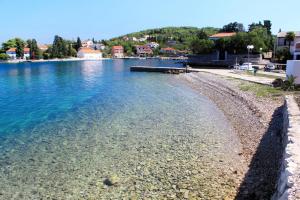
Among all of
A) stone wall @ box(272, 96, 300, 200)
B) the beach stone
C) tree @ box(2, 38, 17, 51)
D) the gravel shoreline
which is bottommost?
the beach stone

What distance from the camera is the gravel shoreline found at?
964 cm

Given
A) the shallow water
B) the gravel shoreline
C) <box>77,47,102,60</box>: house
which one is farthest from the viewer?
<box>77,47,102,60</box>: house

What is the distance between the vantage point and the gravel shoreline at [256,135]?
9.64 metres

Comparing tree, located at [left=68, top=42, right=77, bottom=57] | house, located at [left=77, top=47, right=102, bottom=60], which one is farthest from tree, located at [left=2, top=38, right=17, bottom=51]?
house, located at [left=77, top=47, right=102, bottom=60]

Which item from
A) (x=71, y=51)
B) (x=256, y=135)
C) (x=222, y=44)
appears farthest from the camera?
(x=71, y=51)

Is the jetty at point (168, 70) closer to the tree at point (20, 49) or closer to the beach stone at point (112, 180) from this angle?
the beach stone at point (112, 180)

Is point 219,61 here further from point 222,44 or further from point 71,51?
point 71,51

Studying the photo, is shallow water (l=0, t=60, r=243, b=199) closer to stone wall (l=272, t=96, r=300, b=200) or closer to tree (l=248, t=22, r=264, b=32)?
stone wall (l=272, t=96, r=300, b=200)

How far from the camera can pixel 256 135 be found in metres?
15.3

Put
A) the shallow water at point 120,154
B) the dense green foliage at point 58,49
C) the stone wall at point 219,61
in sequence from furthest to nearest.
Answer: the dense green foliage at point 58,49 → the stone wall at point 219,61 → the shallow water at point 120,154

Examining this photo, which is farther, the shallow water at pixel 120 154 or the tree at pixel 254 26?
the tree at pixel 254 26

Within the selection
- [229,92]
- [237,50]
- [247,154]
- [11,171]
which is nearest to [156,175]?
[247,154]

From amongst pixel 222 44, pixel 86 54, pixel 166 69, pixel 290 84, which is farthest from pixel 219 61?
pixel 86 54

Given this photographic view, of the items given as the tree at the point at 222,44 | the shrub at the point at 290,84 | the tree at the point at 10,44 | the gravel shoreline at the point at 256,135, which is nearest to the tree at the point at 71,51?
the tree at the point at 10,44
